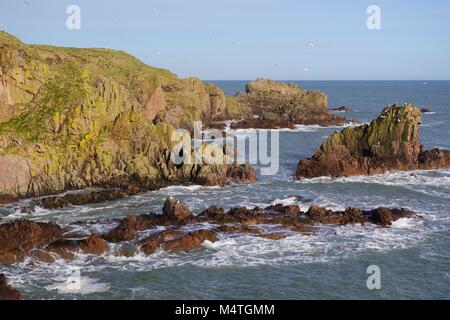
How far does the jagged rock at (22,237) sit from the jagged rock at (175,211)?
8.83 metres

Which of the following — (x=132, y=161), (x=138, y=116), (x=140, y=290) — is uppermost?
(x=138, y=116)

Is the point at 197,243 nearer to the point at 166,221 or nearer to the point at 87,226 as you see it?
the point at 166,221

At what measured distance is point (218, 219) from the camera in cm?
4622

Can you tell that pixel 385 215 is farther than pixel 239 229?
Yes

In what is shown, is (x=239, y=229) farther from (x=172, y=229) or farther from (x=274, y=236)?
(x=172, y=229)

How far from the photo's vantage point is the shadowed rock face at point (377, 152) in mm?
68062

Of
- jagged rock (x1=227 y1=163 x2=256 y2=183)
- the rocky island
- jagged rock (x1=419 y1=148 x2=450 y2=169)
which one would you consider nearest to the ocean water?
jagged rock (x1=227 y1=163 x2=256 y2=183)

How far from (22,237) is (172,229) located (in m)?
11.3

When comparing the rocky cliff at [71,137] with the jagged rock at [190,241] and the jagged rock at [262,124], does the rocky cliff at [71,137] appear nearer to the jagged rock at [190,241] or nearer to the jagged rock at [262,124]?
the jagged rock at [190,241]

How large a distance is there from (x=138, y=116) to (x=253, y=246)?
31.5 meters

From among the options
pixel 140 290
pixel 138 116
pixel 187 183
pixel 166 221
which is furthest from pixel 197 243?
pixel 138 116

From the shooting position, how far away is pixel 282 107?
466ft

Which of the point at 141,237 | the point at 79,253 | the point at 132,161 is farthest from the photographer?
the point at 132,161

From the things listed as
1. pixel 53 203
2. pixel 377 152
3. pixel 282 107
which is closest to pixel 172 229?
pixel 53 203
